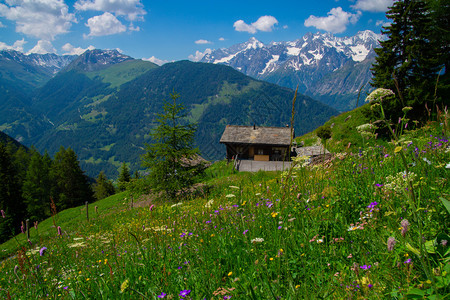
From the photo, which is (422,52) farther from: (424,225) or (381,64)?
(424,225)

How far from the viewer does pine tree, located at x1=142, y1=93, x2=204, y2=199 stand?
16359 mm

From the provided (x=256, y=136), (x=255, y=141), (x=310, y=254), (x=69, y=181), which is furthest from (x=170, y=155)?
(x=69, y=181)

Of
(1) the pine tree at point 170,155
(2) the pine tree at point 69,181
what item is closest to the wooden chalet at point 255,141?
(1) the pine tree at point 170,155

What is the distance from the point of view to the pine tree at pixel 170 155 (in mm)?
16359

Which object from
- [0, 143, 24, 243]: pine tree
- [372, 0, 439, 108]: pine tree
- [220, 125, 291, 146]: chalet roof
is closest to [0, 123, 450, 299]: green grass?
[372, 0, 439, 108]: pine tree

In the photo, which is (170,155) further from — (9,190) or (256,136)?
(9,190)

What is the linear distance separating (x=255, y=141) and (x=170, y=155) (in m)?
31.7

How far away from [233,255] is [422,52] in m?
28.7

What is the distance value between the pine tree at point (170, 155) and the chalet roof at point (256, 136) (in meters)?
29.4

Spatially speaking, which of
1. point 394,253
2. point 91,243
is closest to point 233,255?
point 394,253

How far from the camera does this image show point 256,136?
4747cm

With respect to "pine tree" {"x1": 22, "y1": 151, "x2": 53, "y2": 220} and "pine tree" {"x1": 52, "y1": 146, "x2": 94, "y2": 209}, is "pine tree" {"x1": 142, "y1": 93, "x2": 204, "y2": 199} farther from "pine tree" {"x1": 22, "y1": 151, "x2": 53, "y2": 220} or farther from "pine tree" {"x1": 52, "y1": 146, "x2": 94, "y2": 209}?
"pine tree" {"x1": 52, "y1": 146, "x2": 94, "y2": 209}

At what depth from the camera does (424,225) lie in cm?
218

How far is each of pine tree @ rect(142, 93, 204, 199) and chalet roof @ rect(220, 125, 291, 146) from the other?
2936cm
